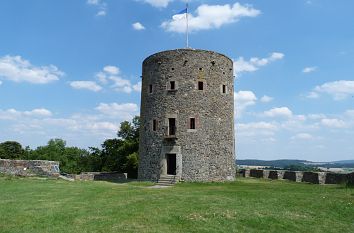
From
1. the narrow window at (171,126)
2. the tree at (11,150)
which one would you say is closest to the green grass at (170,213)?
the narrow window at (171,126)

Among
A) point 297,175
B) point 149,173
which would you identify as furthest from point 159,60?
point 297,175

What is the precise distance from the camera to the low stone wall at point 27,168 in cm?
2591

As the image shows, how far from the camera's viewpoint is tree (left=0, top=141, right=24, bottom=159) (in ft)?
224

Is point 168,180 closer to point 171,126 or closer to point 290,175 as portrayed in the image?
point 171,126

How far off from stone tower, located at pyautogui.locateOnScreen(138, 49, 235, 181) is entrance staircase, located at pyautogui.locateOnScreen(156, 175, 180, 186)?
413 mm

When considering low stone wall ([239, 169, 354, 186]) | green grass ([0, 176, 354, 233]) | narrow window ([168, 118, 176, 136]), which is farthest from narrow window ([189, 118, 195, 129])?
green grass ([0, 176, 354, 233])

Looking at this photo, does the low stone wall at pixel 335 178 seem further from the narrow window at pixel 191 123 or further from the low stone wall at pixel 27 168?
the low stone wall at pixel 27 168

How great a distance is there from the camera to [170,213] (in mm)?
12742

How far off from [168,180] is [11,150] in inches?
2082

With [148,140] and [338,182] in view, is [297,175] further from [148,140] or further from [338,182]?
[148,140]

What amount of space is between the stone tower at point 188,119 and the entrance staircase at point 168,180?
413mm

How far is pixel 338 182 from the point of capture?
26609mm

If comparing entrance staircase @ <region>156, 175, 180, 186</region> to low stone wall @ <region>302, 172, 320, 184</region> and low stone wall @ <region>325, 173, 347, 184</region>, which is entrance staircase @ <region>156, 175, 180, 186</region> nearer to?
low stone wall @ <region>302, 172, 320, 184</region>

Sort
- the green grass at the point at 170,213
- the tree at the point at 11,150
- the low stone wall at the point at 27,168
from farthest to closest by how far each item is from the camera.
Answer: the tree at the point at 11,150 < the low stone wall at the point at 27,168 < the green grass at the point at 170,213
